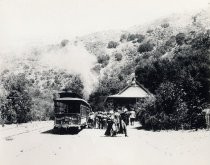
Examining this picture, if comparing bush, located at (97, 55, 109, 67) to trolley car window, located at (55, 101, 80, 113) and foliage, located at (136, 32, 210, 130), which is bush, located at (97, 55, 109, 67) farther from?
trolley car window, located at (55, 101, 80, 113)

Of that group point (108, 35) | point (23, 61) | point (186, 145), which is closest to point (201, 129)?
point (186, 145)

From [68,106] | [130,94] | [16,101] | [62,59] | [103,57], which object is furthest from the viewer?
[62,59]

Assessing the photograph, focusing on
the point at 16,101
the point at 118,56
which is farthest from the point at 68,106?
the point at 118,56

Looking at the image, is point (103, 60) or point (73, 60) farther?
point (73, 60)

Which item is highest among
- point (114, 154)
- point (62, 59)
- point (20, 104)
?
point (62, 59)

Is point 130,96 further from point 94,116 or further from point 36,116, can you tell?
point 94,116

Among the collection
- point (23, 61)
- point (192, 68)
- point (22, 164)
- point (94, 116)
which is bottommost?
point (22, 164)

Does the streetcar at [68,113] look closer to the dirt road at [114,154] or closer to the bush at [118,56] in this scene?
the dirt road at [114,154]

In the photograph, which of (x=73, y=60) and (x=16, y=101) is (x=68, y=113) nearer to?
(x=16, y=101)
